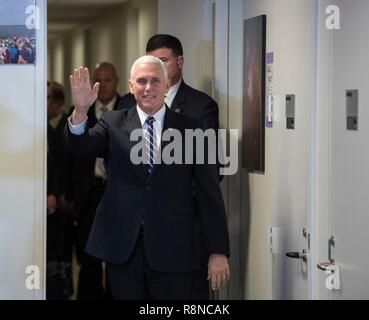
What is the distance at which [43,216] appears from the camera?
3424 millimetres

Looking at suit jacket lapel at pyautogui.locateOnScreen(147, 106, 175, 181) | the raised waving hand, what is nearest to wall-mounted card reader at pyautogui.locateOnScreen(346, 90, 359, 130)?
suit jacket lapel at pyautogui.locateOnScreen(147, 106, 175, 181)

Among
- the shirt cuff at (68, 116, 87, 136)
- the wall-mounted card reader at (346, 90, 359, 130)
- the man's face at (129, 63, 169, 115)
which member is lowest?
the shirt cuff at (68, 116, 87, 136)

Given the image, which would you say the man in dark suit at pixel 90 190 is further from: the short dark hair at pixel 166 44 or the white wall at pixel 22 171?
the white wall at pixel 22 171

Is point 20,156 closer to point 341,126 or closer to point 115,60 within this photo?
point 341,126

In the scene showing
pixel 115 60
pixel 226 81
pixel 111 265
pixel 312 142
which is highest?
pixel 115 60

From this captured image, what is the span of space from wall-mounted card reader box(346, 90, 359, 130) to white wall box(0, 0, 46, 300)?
119cm

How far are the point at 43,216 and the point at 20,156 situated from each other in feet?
0.85

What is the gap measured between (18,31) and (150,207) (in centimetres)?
87

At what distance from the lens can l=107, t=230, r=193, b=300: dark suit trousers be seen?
3410 millimetres

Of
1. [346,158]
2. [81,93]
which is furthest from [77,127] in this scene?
[346,158]

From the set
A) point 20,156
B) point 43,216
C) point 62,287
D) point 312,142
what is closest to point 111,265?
point 43,216

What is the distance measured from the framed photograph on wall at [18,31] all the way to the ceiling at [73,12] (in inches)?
115

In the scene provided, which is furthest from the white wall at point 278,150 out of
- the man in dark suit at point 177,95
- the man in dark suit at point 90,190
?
the man in dark suit at point 90,190

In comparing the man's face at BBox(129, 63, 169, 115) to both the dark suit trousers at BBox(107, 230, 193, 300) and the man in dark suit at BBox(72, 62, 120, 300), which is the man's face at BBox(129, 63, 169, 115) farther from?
the man in dark suit at BBox(72, 62, 120, 300)
